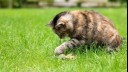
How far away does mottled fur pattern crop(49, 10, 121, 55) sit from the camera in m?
6.12

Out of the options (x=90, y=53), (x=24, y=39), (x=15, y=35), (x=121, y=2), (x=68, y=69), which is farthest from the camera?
(x=121, y=2)

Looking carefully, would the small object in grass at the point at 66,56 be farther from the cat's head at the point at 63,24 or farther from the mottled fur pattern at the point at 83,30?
the cat's head at the point at 63,24

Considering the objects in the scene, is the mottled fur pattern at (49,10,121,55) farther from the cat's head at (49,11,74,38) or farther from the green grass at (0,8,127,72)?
the green grass at (0,8,127,72)

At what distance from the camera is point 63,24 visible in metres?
6.04

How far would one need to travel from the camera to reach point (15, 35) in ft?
25.0

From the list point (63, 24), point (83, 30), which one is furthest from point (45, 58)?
point (83, 30)

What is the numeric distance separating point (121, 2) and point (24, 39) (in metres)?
23.5

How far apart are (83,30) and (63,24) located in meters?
0.36

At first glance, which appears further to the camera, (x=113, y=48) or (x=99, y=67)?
(x=113, y=48)

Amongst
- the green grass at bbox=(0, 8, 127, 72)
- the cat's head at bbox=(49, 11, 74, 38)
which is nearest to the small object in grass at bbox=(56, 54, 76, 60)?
the green grass at bbox=(0, 8, 127, 72)

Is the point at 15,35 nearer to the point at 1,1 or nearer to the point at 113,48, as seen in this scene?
the point at 113,48

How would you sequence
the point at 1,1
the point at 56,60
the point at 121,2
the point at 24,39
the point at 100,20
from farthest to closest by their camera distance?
the point at 121,2 → the point at 1,1 → the point at 24,39 → the point at 100,20 → the point at 56,60

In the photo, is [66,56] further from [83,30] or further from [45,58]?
[83,30]

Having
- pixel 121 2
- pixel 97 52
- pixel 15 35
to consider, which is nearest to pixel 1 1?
pixel 121 2
